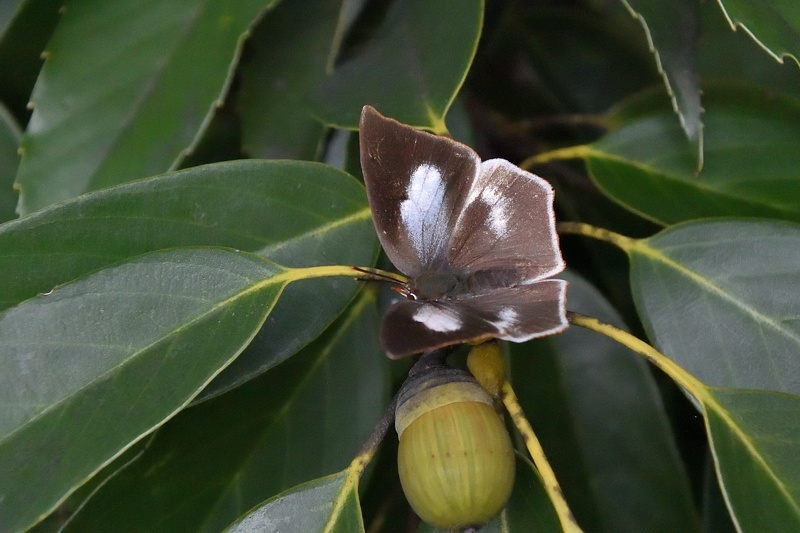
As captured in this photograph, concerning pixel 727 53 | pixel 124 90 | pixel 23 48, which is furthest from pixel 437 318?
pixel 727 53

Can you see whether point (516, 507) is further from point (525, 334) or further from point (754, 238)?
point (754, 238)

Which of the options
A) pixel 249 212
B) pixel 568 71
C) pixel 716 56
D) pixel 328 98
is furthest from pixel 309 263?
pixel 716 56

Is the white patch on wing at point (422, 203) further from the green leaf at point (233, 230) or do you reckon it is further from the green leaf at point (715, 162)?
the green leaf at point (715, 162)

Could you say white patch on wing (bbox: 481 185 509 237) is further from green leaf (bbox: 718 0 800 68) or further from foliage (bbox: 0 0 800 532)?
green leaf (bbox: 718 0 800 68)

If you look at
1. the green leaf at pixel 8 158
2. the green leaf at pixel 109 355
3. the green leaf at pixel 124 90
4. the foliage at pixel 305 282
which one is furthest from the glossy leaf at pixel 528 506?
the green leaf at pixel 8 158

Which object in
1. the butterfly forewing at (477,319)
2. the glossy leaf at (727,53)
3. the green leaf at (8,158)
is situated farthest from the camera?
the glossy leaf at (727,53)
